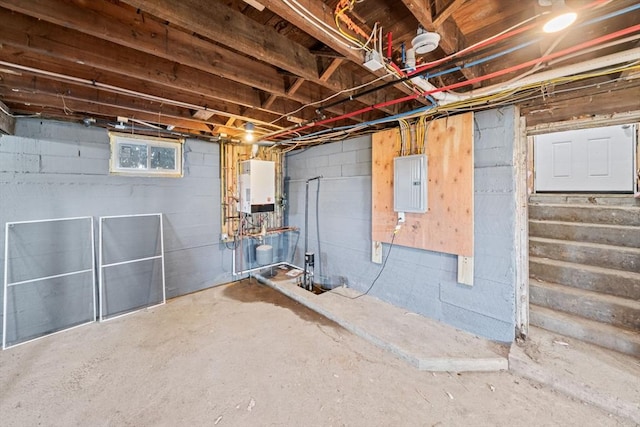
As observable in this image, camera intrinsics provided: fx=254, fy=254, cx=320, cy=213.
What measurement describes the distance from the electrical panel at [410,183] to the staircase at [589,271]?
1501 millimetres

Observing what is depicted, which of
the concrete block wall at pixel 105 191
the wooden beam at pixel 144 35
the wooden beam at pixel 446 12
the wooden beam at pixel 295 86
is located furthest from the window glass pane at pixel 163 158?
the wooden beam at pixel 446 12

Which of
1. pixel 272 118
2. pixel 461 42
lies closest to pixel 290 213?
pixel 272 118

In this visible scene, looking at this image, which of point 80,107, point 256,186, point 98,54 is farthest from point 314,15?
point 256,186

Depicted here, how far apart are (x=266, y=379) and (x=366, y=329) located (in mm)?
1057

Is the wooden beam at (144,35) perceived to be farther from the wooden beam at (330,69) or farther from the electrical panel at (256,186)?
the electrical panel at (256,186)

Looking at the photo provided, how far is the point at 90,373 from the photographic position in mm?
2051

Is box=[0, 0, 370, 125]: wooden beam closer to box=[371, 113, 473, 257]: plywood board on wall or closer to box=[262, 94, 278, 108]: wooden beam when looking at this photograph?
box=[262, 94, 278, 108]: wooden beam

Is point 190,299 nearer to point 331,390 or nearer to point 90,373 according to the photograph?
point 90,373

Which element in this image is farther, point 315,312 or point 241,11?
point 315,312

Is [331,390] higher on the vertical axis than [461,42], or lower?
lower

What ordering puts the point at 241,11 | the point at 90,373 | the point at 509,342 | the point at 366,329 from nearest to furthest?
the point at 241,11
the point at 90,373
the point at 509,342
the point at 366,329

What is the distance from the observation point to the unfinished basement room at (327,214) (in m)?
1.50

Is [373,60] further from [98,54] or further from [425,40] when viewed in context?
[98,54]

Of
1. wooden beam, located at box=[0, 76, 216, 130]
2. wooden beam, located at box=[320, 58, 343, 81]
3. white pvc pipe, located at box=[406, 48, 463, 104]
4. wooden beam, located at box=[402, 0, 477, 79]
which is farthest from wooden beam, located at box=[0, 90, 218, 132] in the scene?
wooden beam, located at box=[402, 0, 477, 79]
